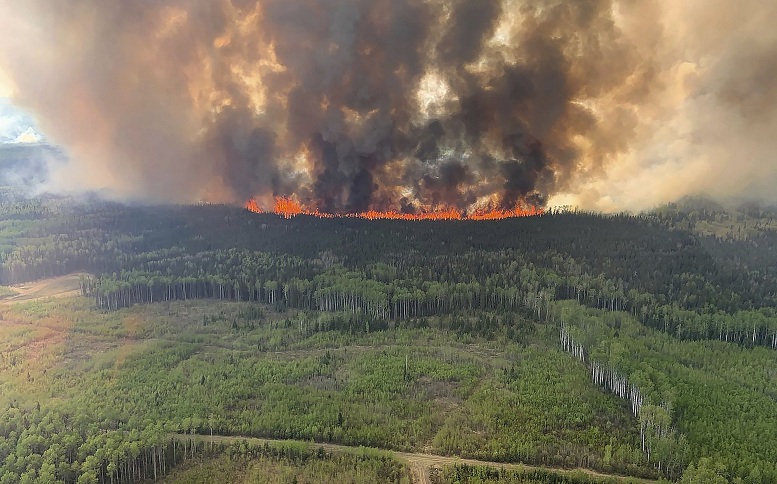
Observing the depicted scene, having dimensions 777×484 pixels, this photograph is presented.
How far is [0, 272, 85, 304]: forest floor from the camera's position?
8938 centimetres

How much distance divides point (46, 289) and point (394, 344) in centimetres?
5805

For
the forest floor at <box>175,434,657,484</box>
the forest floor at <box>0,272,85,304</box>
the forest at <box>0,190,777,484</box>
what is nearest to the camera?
the forest floor at <box>175,434,657,484</box>

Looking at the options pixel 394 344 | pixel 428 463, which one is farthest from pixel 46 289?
pixel 428 463

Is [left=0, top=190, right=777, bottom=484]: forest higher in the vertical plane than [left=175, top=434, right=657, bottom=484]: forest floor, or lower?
higher

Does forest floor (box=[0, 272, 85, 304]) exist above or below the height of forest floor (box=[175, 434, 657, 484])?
above

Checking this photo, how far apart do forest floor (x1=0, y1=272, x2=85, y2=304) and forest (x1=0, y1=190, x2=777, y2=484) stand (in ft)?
6.74

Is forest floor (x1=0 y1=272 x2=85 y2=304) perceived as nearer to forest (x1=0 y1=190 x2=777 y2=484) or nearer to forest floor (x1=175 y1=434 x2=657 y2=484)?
forest (x1=0 y1=190 x2=777 y2=484)

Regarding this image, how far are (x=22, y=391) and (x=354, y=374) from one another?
29258 mm

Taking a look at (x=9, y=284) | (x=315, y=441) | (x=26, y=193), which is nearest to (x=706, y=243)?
(x=315, y=441)

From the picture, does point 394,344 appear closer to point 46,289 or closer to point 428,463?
point 428,463

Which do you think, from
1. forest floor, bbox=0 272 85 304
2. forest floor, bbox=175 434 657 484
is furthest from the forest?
forest floor, bbox=0 272 85 304

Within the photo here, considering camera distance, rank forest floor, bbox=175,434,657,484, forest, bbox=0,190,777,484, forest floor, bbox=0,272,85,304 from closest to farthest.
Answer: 1. forest floor, bbox=175,434,657,484
2. forest, bbox=0,190,777,484
3. forest floor, bbox=0,272,85,304

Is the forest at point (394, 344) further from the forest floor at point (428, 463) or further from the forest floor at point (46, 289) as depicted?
the forest floor at point (46, 289)

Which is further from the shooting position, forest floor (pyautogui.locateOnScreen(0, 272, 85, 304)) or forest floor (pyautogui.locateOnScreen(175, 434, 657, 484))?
forest floor (pyautogui.locateOnScreen(0, 272, 85, 304))
